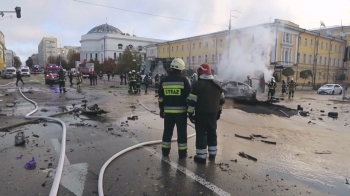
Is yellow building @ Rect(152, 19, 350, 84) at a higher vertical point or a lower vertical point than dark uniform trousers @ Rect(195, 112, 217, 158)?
higher

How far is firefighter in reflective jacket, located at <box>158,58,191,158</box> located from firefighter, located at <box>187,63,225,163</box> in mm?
174

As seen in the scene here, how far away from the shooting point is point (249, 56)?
22.0 m

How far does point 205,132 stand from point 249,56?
61.4 ft

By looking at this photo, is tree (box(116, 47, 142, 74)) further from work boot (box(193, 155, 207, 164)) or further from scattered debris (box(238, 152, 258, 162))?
work boot (box(193, 155, 207, 164))

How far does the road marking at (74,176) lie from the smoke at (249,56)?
1881 centimetres

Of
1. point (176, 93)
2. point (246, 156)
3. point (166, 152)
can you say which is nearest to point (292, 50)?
point (246, 156)

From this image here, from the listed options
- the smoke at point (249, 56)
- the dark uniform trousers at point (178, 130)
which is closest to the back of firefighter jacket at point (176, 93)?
the dark uniform trousers at point (178, 130)

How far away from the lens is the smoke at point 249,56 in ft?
71.5

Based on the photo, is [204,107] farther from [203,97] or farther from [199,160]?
[199,160]

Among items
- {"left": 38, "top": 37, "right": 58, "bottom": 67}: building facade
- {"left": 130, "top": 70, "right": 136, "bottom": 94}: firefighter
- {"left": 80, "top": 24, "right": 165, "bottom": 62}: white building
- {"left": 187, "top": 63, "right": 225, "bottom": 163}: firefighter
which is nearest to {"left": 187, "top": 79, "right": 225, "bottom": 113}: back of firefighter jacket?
{"left": 187, "top": 63, "right": 225, "bottom": 163}: firefighter

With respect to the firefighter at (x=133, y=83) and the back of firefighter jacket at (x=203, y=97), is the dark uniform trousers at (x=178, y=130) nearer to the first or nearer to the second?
the back of firefighter jacket at (x=203, y=97)

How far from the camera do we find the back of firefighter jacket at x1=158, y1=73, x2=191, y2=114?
4.67m

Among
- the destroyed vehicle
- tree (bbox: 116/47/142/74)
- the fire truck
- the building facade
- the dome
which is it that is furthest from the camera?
the building facade

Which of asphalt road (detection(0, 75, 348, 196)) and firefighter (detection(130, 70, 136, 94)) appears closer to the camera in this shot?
asphalt road (detection(0, 75, 348, 196))
